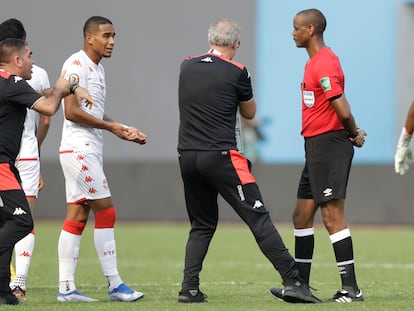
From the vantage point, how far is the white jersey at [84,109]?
9844 millimetres

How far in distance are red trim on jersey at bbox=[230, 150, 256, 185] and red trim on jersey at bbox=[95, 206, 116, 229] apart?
54.1 inches

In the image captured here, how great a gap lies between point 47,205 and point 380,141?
7.82 metres

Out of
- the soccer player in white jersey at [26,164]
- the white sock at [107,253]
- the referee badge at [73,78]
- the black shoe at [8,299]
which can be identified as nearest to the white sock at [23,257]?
the soccer player in white jersey at [26,164]

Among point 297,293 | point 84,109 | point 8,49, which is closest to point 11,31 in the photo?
point 8,49

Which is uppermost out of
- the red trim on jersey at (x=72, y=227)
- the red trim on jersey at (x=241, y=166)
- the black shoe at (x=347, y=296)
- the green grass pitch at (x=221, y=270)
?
the red trim on jersey at (x=241, y=166)

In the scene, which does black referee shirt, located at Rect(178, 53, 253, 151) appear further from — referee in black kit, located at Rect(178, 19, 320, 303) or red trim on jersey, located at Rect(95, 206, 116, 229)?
red trim on jersey, located at Rect(95, 206, 116, 229)

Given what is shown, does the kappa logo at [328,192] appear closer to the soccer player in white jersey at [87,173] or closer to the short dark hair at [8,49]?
the soccer player in white jersey at [87,173]

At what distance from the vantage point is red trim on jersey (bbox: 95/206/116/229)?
9961 millimetres

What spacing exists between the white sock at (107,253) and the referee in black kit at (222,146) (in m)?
0.86

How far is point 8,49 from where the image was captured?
367 inches

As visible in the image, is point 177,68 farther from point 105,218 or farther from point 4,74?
point 4,74

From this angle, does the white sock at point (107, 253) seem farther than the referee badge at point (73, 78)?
Yes

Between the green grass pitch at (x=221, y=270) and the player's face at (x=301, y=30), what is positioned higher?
the player's face at (x=301, y=30)

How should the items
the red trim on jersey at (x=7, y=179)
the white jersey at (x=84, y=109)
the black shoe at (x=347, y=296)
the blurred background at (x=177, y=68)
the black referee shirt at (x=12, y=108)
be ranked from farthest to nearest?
1. the blurred background at (x=177, y=68)
2. the white jersey at (x=84, y=109)
3. the black shoe at (x=347, y=296)
4. the red trim on jersey at (x=7, y=179)
5. the black referee shirt at (x=12, y=108)
